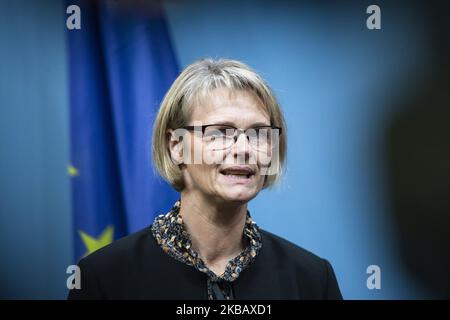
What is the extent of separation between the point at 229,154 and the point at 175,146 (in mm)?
195

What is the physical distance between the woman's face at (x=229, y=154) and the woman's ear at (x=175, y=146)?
2.3 inches

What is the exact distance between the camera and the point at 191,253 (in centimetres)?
142

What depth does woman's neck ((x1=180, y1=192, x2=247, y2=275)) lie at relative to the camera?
4.73 ft

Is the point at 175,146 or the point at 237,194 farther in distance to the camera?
the point at 175,146

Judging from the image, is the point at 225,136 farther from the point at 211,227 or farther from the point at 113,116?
the point at 113,116

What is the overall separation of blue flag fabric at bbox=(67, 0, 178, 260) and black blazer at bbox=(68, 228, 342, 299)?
14.7 inches

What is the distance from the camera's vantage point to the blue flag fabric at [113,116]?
1.85 metres

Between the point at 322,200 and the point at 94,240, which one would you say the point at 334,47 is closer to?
the point at 322,200

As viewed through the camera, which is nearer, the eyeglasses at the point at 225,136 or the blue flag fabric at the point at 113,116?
the eyeglasses at the point at 225,136

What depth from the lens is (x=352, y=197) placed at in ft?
6.26
